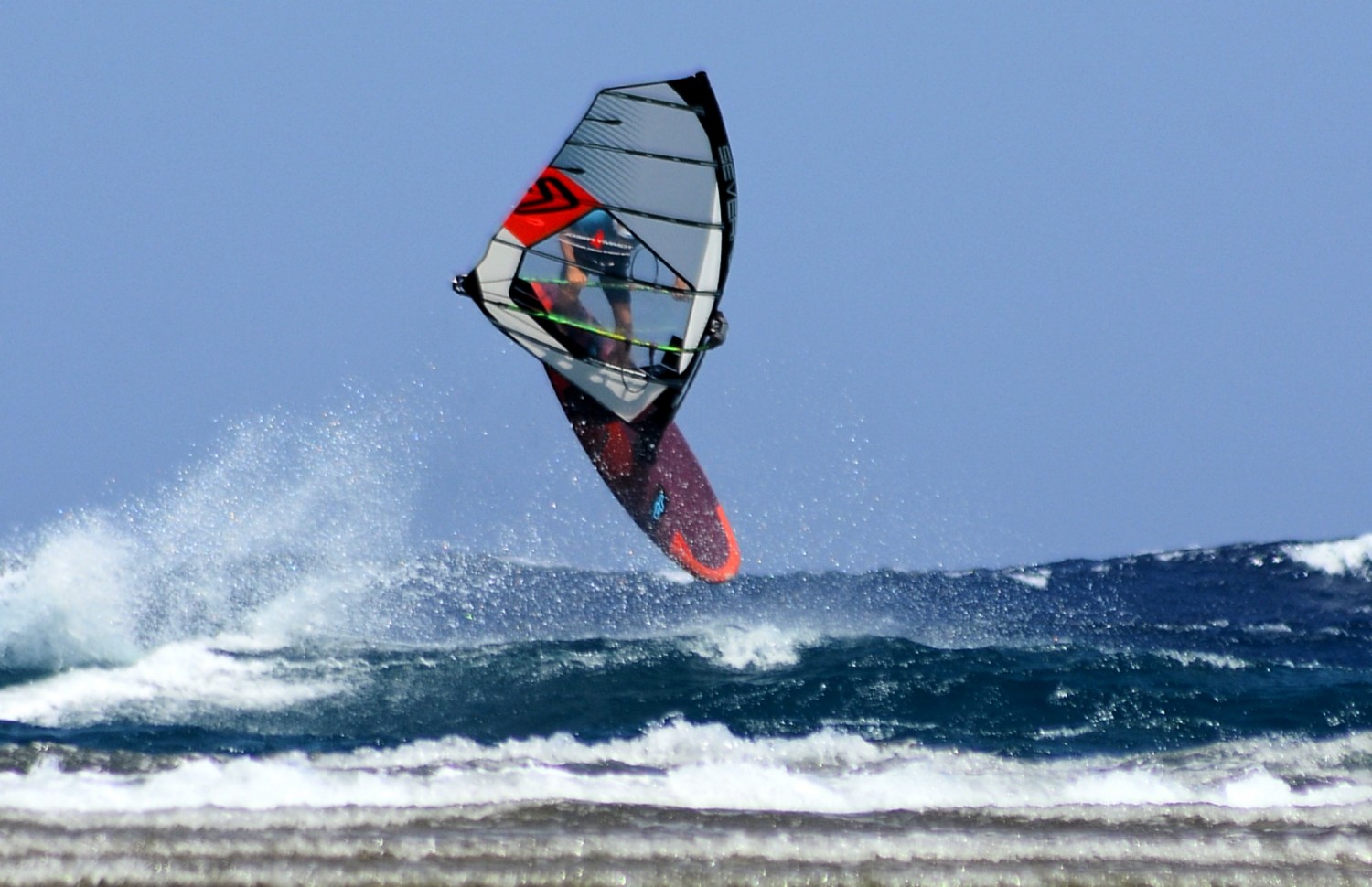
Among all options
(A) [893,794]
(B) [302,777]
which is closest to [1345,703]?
(A) [893,794]

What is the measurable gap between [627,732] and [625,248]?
19.4 feet

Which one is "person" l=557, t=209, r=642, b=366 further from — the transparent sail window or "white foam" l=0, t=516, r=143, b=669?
"white foam" l=0, t=516, r=143, b=669

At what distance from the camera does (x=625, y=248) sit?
13.5 meters

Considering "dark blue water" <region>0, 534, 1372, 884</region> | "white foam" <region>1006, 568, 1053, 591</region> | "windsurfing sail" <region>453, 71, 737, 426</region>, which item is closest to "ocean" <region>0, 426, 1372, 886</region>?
"dark blue water" <region>0, 534, 1372, 884</region>

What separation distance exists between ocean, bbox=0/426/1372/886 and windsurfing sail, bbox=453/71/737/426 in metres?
2.89

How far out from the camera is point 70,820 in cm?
543

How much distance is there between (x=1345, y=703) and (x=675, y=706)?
521cm

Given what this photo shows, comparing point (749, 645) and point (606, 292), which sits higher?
point (606, 292)

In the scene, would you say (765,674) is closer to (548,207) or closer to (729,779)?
(548,207)

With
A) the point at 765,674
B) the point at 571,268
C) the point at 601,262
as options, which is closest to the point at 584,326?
the point at 571,268

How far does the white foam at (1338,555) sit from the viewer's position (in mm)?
26425

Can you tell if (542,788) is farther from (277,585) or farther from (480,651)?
(277,585)

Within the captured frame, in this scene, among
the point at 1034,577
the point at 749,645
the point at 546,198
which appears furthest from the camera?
the point at 1034,577

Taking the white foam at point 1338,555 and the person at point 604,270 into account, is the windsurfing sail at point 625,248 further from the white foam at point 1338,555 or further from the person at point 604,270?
the white foam at point 1338,555
